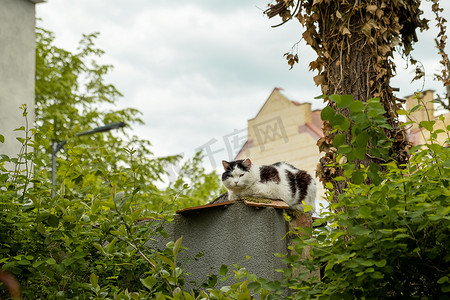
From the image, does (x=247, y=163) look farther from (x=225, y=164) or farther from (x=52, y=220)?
(x=52, y=220)

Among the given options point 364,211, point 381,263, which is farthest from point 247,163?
point 381,263

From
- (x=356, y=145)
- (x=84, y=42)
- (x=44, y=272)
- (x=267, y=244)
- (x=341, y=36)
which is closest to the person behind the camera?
(x=356, y=145)

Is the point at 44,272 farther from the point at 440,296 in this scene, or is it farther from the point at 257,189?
the point at 440,296

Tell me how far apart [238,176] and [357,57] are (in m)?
1.63

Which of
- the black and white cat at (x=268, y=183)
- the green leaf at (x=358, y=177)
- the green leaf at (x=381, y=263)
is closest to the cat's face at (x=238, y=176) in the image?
the black and white cat at (x=268, y=183)

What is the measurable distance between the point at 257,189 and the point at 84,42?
17.4 metres

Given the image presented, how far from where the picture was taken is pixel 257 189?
458cm

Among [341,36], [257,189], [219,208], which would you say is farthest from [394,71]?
[219,208]

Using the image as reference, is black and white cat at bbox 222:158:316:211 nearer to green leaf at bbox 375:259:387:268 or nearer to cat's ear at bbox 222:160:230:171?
cat's ear at bbox 222:160:230:171

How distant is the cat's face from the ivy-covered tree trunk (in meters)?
0.79

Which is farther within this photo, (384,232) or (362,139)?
(362,139)

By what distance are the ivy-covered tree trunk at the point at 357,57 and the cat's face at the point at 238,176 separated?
0.79m

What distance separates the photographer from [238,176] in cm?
472

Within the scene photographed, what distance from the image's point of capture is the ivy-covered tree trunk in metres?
5.07
